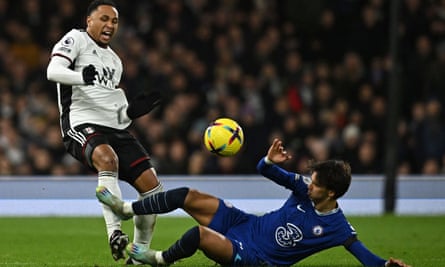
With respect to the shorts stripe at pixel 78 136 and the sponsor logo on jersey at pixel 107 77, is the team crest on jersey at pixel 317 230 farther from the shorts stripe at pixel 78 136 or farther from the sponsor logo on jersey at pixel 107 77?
the sponsor logo on jersey at pixel 107 77

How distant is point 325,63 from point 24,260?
343 inches

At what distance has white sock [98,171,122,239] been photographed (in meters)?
7.74

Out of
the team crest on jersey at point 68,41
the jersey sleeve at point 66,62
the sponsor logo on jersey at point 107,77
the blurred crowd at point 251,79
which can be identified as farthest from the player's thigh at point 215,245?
the blurred crowd at point 251,79

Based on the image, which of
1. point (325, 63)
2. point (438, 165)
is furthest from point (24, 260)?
point (325, 63)

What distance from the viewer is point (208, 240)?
271 inches

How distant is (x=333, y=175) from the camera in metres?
7.10

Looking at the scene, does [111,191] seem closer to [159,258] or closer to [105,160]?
[105,160]

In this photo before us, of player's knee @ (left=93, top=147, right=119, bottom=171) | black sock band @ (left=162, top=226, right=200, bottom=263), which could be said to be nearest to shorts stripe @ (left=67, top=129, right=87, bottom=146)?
player's knee @ (left=93, top=147, right=119, bottom=171)

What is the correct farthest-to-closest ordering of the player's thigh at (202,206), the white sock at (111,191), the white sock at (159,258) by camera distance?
the white sock at (111,191)
the player's thigh at (202,206)
the white sock at (159,258)

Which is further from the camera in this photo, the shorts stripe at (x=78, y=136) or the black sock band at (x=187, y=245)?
the shorts stripe at (x=78, y=136)

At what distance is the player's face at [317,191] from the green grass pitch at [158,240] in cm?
114

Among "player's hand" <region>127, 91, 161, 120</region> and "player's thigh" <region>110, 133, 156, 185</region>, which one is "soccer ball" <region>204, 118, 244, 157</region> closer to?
"player's hand" <region>127, 91, 161, 120</region>

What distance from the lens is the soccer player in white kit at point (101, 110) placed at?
7.94 m

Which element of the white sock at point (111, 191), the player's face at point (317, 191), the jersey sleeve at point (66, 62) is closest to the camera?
the player's face at point (317, 191)
